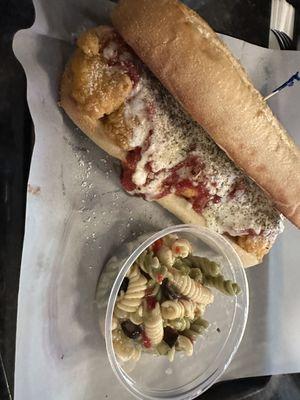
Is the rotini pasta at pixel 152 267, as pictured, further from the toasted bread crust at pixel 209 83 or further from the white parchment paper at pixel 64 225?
the toasted bread crust at pixel 209 83

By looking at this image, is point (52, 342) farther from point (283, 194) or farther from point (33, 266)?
point (283, 194)

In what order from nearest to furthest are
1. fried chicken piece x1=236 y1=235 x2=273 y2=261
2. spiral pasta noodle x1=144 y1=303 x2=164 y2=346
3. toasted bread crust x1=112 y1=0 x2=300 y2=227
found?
toasted bread crust x1=112 y1=0 x2=300 y2=227 → spiral pasta noodle x1=144 y1=303 x2=164 y2=346 → fried chicken piece x1=236 y1=235 x2=273 y2=261

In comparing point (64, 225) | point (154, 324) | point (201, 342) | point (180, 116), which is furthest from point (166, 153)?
point (201, 342)

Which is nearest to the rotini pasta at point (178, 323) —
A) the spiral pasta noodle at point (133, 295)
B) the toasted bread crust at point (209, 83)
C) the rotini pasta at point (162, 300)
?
the rotini pasta at point (162, 300)

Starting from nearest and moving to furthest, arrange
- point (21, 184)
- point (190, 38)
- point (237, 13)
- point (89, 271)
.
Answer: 1. point (190, 38)
2. point (21, 184)
3. point (89, 271)
4. point (237, 13)

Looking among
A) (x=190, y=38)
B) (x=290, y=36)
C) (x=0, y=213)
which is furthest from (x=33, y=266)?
(x=290, y=36)

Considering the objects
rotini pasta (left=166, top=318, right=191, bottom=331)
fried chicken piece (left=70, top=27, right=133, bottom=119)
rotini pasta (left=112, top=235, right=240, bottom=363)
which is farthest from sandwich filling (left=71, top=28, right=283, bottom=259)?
rotini pasta (left=166, top=318, right=191, bottom=331)

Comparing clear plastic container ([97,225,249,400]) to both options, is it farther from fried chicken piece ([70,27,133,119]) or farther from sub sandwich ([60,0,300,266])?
fried chicken piece ([70,27,133,119])
